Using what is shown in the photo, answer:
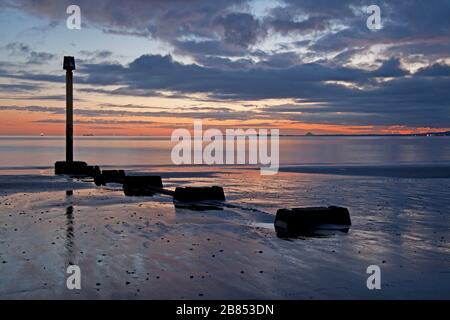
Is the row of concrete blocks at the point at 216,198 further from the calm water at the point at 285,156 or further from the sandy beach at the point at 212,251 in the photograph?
the calm water at the point at 285,156

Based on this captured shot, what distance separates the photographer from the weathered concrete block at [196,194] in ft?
59.5

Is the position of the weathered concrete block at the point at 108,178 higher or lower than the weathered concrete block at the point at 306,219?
higher

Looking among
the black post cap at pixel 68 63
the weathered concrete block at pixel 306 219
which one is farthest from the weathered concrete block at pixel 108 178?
the weathered concrete block at pixel 306 219

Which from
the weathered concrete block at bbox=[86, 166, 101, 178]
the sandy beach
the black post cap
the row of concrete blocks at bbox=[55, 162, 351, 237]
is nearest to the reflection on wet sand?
the sandy beach

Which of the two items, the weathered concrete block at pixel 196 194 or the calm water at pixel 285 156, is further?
the calm water at pixel 285 156

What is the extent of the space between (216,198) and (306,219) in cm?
625

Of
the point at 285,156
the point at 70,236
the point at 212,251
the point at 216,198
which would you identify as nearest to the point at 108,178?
the point at 216,198

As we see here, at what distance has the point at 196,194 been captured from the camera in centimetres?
1834

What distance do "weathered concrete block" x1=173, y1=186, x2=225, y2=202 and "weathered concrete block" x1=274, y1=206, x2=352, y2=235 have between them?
5.70 meters

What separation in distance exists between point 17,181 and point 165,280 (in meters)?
21.5

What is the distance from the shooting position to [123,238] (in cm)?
1155

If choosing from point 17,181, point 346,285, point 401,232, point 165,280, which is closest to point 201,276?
point 165,280

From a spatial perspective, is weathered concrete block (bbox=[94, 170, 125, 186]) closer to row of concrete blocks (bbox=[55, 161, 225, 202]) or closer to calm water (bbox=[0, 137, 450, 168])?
row of concrete blocks (bbox=[55, 161, 225, 202])

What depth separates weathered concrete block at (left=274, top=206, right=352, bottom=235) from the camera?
12555 mm
